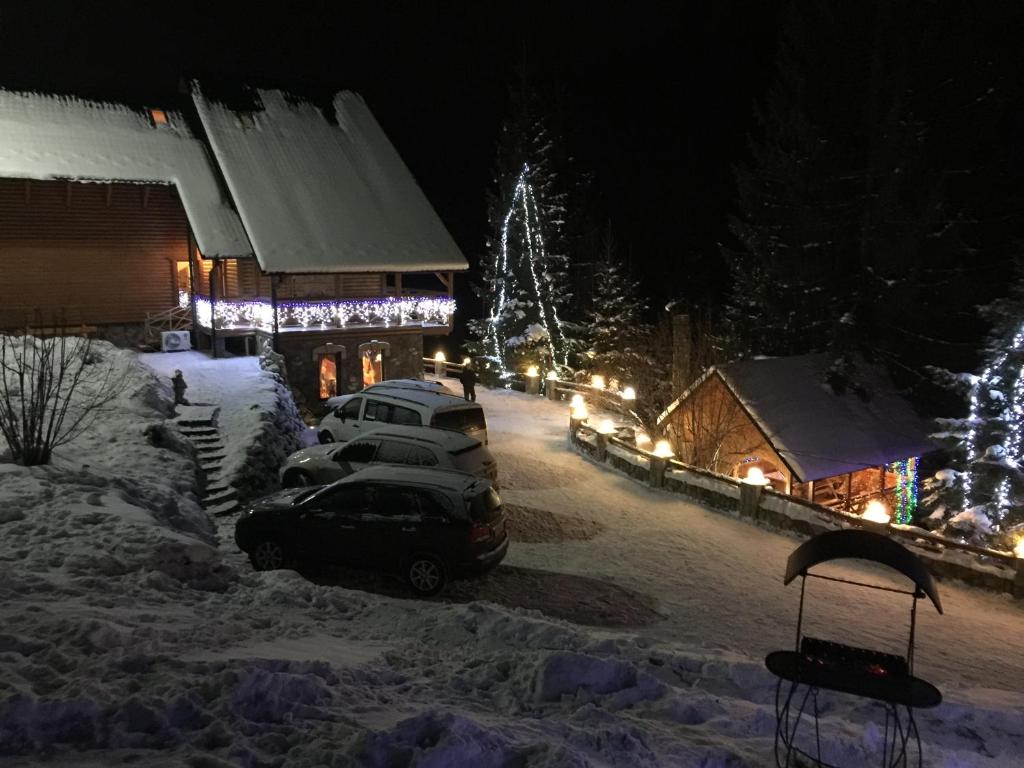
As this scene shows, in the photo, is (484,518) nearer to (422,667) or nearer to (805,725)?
(422,667)

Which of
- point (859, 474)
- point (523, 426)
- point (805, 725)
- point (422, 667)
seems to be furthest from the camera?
point (523, 426)

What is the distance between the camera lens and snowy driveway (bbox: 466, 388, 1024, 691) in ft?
33.4

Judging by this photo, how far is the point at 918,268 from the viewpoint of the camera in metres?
25.7

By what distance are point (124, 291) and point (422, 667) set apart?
24.4 metres

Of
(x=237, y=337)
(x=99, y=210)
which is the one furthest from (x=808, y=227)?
(x=99, y=210)

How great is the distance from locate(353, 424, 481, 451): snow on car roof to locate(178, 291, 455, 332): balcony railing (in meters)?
11.1

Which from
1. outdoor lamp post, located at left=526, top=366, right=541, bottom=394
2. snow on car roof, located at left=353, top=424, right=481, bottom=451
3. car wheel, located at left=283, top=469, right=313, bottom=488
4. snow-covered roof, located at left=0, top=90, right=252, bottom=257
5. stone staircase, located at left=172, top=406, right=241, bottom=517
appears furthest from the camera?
outdoor lamp post, located at left=526, top=366, right=541, bottom=394

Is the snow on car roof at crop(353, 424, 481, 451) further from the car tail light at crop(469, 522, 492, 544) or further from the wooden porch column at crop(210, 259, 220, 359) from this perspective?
the wooden porch column at crop(210, 259, 220, 359)

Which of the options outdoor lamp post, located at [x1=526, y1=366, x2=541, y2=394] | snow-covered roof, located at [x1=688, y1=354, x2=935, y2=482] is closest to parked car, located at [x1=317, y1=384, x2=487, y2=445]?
snow-covered roof, located at [x1=688, y1=354, x2=935, y2=482]

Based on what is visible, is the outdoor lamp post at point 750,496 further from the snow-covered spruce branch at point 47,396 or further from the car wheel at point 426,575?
the snow-covered spruce branch at point 47,396

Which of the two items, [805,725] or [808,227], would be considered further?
[808,227]

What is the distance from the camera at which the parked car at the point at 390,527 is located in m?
11.1

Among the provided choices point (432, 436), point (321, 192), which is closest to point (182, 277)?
point (321, 192)

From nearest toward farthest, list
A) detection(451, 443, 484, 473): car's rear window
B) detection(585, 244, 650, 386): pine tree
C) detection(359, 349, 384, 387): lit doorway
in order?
detection(451, 443, 484, 473): car's rear window < detection(359, 349, 384, 387): lit doorway < detection(585, 244, 650, 386): pine tree
